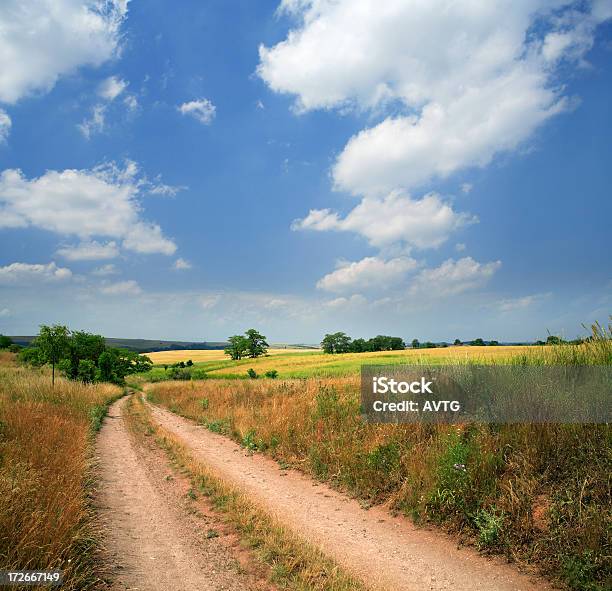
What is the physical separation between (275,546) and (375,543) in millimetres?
1702

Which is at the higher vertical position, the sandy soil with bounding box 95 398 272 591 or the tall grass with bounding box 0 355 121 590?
the tall grass with bounding box 0 355 121 590

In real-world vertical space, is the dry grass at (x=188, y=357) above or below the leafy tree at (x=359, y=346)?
below

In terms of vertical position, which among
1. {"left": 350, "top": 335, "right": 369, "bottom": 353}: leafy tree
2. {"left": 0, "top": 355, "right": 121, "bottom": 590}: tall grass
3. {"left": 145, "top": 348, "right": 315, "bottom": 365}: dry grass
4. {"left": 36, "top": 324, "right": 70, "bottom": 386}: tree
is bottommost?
{"left": 145, "top": 348, "right": 315, "bottom": 365}: dry grass

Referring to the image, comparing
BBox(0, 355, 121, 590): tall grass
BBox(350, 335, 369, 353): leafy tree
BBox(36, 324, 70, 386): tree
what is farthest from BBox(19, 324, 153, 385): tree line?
BBox(350, 335, 369, 353): leafy tree

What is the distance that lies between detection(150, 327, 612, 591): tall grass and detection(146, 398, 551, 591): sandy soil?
0.31m

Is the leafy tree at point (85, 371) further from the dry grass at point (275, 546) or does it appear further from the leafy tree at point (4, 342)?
the dry grass at point (275, 546)

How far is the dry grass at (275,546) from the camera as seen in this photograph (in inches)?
180

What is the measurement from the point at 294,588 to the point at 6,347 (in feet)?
273

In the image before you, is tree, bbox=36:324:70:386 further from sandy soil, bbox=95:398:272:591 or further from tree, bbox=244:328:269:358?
tree, bbox=244:328:269:358

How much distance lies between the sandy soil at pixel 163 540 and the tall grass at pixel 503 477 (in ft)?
10.3

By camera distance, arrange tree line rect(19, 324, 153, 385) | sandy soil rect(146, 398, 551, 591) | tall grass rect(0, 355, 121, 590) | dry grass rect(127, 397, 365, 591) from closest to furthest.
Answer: tall grass rect(0, 355, 121, 590), dry grass rect(127, 397, 365, 591), sandy soil rect(146, 398, 551, 591), tree line rect(19, 324, 153, 385)

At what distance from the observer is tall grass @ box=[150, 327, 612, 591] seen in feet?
16.3

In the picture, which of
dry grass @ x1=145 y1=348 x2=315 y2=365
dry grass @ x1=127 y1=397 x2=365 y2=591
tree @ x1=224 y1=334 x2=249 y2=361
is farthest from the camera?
tree @ x1=224 y1=334 x2=249 y2=361

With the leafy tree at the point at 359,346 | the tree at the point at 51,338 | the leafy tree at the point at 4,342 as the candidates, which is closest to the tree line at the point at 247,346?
the leafy tree at the point at 359,346
